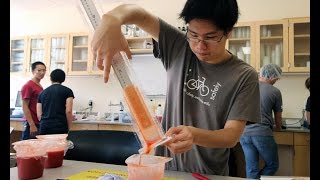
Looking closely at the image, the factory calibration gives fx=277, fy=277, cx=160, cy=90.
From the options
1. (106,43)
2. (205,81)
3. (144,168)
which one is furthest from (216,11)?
(144,168)

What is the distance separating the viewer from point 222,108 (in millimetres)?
1079

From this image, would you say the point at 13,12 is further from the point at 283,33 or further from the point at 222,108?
the point at 222,108

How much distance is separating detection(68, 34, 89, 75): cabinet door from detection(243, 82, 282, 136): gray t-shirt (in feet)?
8.92

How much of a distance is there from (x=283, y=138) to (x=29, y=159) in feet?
9.57

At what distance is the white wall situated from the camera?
146 inches

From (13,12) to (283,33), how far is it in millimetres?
4683

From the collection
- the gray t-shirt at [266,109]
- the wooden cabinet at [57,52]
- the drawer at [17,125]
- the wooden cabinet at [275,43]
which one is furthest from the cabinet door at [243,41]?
the drawer at [17,125]

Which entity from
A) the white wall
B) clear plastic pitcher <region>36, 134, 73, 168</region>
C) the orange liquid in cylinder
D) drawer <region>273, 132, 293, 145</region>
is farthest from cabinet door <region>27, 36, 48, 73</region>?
the orange liquid in cylinder

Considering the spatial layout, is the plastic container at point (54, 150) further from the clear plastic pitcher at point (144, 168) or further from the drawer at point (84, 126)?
the drawer at point (84, 126)

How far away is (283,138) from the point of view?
318cm

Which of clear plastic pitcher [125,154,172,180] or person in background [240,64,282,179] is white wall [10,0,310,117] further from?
clear plastic pitcher [125,154,172,180]

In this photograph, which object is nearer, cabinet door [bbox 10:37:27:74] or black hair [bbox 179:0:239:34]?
black hair [bbox 179:0:239:34]

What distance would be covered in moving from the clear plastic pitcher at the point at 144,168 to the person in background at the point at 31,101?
274 centimetres

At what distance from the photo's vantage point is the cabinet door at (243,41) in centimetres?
368
